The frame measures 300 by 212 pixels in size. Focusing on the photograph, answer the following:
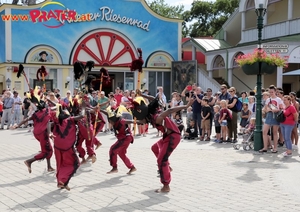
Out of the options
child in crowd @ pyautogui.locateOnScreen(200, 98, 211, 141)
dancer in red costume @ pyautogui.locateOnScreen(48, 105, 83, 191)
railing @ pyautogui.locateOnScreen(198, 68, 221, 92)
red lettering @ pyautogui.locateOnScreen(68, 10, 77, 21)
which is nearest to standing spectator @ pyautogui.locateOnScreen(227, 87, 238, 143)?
child in crowd @ pyautogui.locateOnScreen(200, 98, 211, 141)

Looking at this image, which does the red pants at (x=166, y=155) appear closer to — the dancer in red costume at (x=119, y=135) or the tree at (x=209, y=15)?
the dancer in red costume at (x=119, y=135)

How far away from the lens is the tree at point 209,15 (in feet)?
168

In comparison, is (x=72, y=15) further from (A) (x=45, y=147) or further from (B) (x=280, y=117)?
(A) (x=45, y=147)

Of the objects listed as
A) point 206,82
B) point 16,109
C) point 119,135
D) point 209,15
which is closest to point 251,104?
point 119,135

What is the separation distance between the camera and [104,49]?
88.6 ft

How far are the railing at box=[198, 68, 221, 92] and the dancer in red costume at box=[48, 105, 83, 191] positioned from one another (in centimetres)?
1910

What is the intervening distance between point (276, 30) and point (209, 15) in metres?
28.4

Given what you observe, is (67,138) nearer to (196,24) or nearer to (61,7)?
(61,7)

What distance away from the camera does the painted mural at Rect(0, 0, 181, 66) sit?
24.7 metres

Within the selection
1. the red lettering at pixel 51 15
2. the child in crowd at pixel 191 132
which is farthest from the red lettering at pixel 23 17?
the child in crowd at pixel 191 132

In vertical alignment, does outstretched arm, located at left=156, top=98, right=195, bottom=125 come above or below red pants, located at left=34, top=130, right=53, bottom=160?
above

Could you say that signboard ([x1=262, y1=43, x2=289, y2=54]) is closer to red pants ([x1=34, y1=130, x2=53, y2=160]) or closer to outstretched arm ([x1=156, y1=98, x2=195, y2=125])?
outstretched arm ([x1=156, y1=98, x2=195, y2=125])

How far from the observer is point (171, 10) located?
55.9 meters

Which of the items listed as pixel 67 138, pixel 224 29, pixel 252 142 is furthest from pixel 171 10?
pixel 67 138
